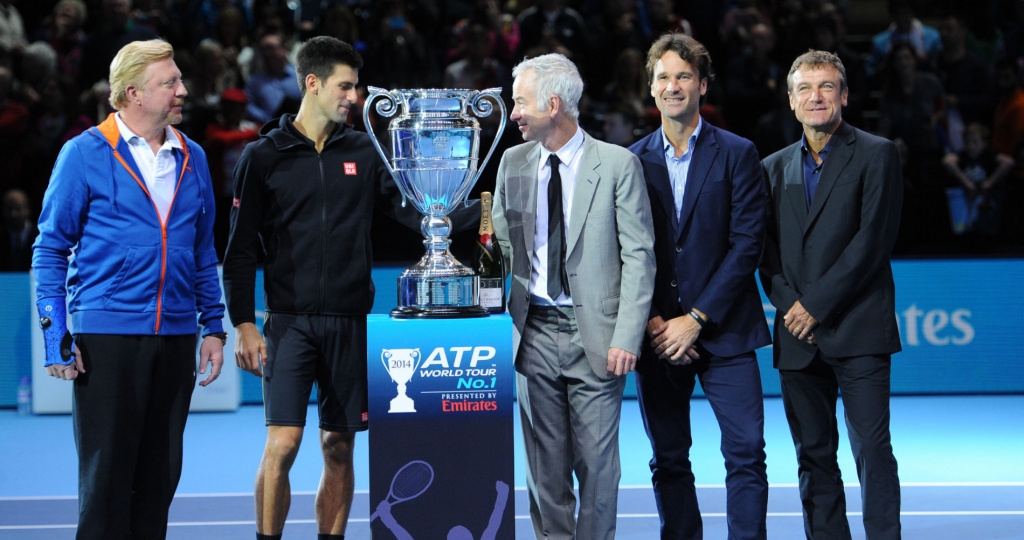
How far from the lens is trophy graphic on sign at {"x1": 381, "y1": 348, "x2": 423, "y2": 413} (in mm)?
4039

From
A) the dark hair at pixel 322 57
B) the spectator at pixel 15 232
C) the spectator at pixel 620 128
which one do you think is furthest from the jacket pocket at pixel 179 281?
the spectator at pixel 15 232

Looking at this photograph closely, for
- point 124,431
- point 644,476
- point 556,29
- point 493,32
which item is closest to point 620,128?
point 556,29

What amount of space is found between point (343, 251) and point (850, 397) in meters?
1.99

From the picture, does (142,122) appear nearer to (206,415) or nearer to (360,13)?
(206,415)

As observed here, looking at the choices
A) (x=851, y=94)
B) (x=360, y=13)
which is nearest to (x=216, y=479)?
(x=360, y=13)

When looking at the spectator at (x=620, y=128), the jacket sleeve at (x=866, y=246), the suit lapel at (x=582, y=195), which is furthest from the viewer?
the spectator at (x=620, y=128)

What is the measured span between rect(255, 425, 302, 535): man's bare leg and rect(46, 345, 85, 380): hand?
33.4 inches

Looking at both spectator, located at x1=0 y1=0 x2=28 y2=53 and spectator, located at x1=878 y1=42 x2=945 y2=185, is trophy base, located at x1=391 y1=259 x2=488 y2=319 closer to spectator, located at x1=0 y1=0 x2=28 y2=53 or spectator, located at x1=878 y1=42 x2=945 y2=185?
spectator, located at x1=878 y1=42 x2=945 y2=185

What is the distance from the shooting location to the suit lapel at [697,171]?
436cm

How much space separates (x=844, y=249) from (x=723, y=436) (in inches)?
32.8

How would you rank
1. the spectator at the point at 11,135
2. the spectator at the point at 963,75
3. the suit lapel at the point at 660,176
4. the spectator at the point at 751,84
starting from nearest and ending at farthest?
the suit lapel at the point at 660,176, the spectator at the point at 11,135, the spectator at the point at 751,84, the spectator at the point at 963,75

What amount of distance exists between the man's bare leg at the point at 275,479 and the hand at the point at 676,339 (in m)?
1.41

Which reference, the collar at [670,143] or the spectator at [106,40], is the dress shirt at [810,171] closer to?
the collar at [670,143]

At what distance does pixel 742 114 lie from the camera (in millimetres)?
10289
